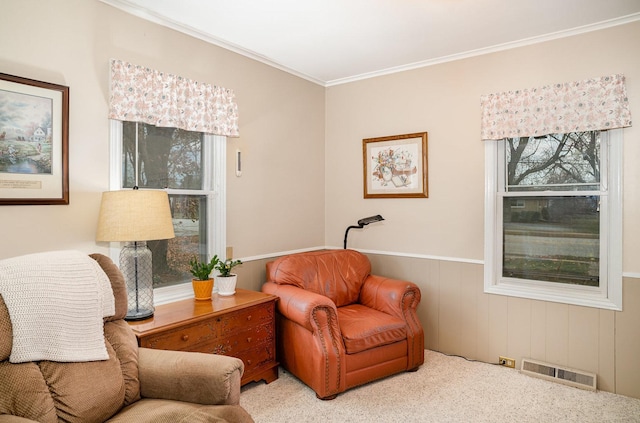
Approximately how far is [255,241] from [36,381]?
6.78ft

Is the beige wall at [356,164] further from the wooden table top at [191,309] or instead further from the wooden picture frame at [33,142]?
the wooden table top at [191,309]

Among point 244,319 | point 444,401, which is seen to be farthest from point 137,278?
point 444,401

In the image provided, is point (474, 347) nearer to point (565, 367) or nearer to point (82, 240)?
point (565, 367)

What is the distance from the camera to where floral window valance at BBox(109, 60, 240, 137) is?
8.21ft

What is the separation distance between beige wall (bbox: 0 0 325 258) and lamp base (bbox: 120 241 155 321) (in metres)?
0.19

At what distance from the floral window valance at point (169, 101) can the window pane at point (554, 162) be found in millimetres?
2209

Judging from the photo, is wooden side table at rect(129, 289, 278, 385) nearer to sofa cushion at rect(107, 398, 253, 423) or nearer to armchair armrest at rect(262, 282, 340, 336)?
armchair armrest at rect(262, 282, 340, 336)

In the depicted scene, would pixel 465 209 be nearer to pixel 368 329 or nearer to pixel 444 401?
pixel 368 329

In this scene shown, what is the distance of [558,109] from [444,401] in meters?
2.18

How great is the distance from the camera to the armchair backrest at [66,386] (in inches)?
59.2

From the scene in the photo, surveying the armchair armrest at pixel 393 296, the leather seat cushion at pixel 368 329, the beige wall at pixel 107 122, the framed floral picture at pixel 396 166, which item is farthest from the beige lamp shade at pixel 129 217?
the framed floral picture at pixel 396 166

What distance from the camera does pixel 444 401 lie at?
2.70m

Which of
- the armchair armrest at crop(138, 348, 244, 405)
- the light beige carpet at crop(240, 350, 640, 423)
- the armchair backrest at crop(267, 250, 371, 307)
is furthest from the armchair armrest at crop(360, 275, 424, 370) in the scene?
the armchair armrest at crop(138, 348, 244, 405)

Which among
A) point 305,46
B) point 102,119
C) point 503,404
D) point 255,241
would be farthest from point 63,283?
point 503,404
